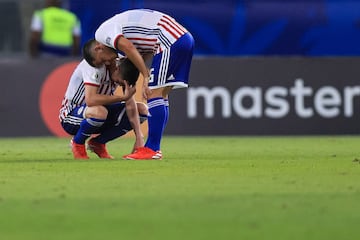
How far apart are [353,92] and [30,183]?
9.67 m

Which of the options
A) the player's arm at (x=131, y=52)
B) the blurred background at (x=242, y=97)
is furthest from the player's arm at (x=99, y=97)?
the blurred background at (x=242, y=97)

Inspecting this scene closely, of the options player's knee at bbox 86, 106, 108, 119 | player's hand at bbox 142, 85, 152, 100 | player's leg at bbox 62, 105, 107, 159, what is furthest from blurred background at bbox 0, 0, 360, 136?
player's hand at bbox 142, 85, 152, 100

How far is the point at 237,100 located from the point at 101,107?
262 inches

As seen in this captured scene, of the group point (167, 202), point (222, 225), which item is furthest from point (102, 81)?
point (222, 225)

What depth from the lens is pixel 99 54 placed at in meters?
11.8

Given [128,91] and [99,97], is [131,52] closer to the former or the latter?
[128,91]

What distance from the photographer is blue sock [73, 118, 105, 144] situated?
12.0m

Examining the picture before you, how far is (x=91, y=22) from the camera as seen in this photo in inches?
816

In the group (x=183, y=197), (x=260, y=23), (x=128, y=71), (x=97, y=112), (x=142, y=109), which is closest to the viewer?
(x=183, y=197)

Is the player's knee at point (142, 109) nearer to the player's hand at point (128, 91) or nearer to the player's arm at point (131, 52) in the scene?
the player's hand at point (128, 91)

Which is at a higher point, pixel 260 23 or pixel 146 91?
pixel 146 91

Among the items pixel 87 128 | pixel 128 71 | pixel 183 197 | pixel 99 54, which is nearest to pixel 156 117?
pixel 128 71

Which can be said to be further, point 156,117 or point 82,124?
point 82,124

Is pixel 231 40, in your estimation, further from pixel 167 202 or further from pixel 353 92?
pixel 167 202
